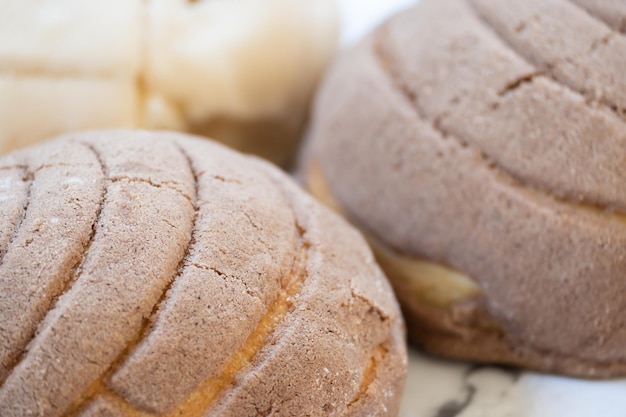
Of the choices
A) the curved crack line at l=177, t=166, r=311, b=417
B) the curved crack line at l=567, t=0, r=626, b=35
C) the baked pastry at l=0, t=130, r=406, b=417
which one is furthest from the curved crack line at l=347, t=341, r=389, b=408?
the curved crack line at l=567, t=0, r=626, b=35

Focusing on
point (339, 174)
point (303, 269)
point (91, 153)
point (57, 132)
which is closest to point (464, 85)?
point (339, 174)

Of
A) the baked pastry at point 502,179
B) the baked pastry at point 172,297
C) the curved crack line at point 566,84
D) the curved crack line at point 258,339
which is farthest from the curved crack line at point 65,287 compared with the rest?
the curved crack line at point 566,84

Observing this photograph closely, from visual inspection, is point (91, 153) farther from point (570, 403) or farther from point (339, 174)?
point (570, 403)

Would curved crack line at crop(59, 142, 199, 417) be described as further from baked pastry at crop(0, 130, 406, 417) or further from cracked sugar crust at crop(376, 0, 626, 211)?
cracked sugar crust at crop(376, 0, 626, 211)

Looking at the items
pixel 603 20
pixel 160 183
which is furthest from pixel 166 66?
pixel 603 20

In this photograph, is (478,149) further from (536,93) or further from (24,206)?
(24,206)

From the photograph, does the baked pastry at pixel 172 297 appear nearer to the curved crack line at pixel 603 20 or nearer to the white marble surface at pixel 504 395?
the white marble surface at pixel 504 395
